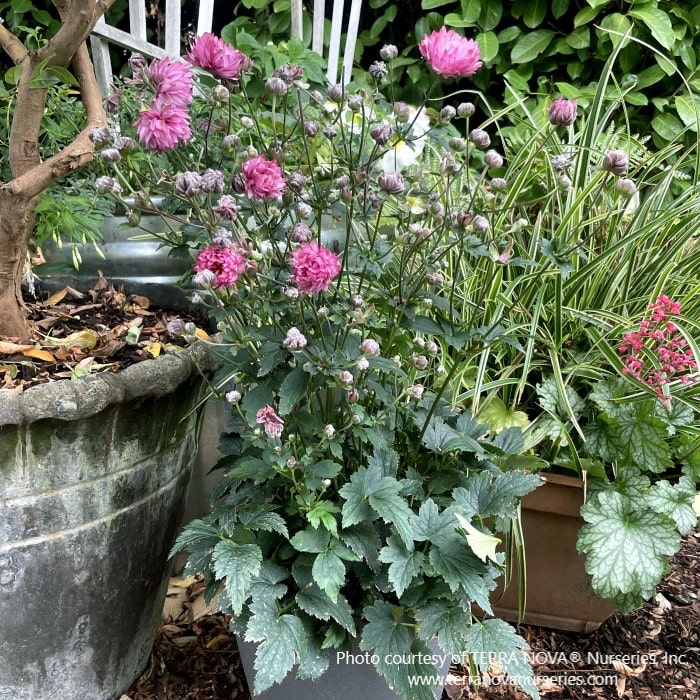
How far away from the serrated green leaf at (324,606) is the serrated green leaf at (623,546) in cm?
48

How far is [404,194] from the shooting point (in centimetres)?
100

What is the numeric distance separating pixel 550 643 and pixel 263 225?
108cm

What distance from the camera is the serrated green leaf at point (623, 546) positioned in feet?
3.84

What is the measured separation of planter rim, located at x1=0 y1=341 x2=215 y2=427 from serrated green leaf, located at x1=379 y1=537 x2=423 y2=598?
37 cm

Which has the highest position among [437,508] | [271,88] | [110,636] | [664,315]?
[271,88]

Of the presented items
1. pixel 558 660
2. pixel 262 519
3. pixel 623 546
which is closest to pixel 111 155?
pixel 262 519

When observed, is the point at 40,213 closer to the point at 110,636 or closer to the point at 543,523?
the point at 110,636

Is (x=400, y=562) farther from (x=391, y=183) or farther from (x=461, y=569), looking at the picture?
(x=391, y=183)

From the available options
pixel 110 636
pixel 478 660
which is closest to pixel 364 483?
pixel 478 660

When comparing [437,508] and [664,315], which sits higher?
[664,315]

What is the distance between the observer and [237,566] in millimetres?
900

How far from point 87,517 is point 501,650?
0.63 meters

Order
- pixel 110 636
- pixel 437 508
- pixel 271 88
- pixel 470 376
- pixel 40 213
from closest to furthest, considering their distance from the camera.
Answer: pixel 271 88 → pixel 437 508 → pixel 110 636 → pixel 40 213 → pixel 470 376

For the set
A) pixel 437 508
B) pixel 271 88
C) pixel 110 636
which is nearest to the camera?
pixel 271 88
